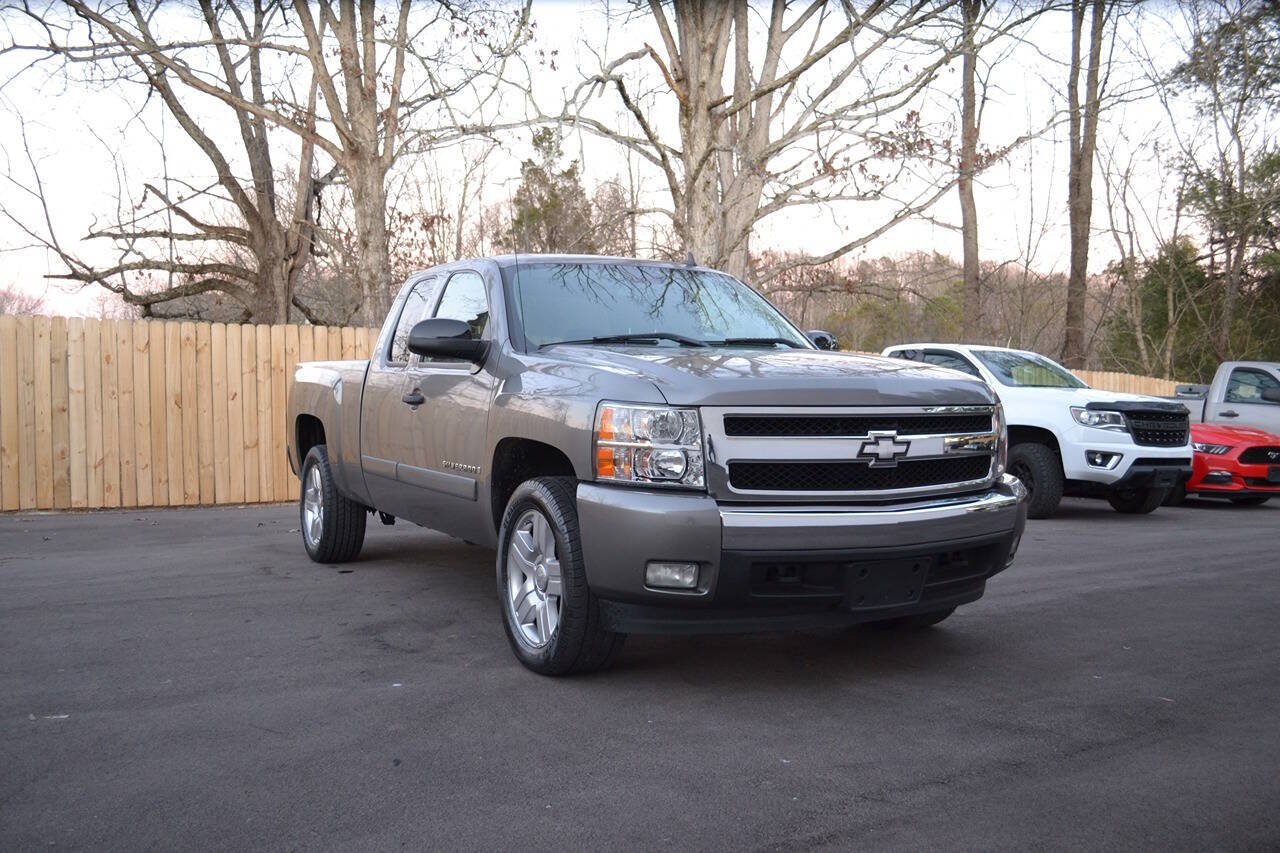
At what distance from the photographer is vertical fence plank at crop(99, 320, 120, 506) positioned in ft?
38.0

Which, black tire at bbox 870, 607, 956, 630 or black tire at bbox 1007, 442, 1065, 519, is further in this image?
black tire at bbox 1007, 442, 1065, 519

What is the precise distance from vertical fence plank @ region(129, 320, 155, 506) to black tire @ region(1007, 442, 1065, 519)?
359 inches

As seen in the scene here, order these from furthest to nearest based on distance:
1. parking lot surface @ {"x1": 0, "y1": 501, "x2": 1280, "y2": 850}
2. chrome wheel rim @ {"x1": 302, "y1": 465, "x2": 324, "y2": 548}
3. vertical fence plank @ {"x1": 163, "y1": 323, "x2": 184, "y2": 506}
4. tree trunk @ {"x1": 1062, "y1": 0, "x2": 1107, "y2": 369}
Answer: tree trunk @ {"x1": 1062, "y1": 0, "x2": 1107, "y2": 369} → vertical fence plank @ {"x1": 163, "y1": 323, "x2": 184, "y2": 506} → chrome wheel rim @ {"x1": 302, "y1": 465, "x2": 324, "y2": 548} → parking lot surface @ {"x1": 0, "y1": 501, "x2": 1280, "y2": 850}

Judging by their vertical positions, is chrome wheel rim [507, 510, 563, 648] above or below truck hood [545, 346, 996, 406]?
below

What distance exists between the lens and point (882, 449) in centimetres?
443

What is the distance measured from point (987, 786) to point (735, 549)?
1.19 meters

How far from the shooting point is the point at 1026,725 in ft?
13.5

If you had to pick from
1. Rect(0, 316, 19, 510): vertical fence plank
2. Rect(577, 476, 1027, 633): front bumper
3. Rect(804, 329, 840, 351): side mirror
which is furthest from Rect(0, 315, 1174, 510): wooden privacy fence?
Rect(577, 476, 1027, 633): front bumper

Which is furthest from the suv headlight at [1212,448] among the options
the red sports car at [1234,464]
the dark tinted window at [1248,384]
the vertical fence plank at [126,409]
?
the vertical fence plank at [126,409]

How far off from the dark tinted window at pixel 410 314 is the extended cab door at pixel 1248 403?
11.7 metres

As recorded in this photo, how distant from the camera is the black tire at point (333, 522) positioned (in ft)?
25.1

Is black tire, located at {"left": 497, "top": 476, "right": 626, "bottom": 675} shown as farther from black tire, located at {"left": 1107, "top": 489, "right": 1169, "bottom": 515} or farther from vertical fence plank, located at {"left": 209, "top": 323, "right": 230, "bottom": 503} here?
black tire, located at {"left": 1107, "top": 489, "right": 1169, "bottom": 515}

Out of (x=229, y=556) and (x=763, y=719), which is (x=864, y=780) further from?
(x=229, y=556)

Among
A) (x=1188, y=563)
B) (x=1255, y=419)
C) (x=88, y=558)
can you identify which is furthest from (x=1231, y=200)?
(x=88, y=558)
